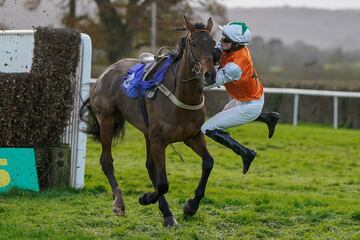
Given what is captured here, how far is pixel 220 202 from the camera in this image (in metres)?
8.22

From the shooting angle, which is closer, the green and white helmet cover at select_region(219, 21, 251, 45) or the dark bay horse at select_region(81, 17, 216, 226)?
the dark bay horse at select_region(81, 17, 216, 226)

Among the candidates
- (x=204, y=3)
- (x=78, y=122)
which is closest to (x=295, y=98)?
(x=204, y=3)

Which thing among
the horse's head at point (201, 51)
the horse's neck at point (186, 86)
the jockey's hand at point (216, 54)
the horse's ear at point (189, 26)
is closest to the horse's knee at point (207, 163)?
the horse's neck at point (186, 86)

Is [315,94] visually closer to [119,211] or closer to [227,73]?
[119,211]

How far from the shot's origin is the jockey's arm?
6.50 m

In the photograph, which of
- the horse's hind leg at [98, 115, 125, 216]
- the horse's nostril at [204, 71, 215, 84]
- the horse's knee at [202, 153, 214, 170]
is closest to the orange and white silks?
the horse's nostril at [204, 71, 215, 84]

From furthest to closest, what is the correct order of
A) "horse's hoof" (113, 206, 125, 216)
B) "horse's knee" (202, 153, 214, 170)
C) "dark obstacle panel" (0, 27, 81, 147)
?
"dark obstacle panel" (0, 27, 81, 147), "horse's hoof" (113, 206, 125, 216), "horse's knee" (202, 153, 214, 170)

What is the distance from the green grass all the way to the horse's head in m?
1.41

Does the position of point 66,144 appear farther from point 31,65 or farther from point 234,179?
point 234,179

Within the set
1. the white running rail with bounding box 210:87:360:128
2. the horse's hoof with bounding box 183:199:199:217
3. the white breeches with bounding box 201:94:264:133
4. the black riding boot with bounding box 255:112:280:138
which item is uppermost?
the white breeches with bounding box 201:94:264:133

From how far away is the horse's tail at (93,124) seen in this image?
328 inches

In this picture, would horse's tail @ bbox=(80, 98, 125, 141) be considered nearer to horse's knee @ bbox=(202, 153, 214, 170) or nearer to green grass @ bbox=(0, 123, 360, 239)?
green grass @ bbox=(0, 123, 360, 239)

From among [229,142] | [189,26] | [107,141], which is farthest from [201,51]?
[107,141]

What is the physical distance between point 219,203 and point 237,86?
179cm
